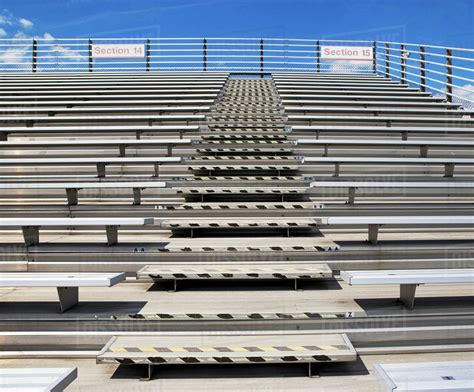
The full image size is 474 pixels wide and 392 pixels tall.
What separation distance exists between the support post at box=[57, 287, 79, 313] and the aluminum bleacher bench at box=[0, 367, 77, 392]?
0.67 m

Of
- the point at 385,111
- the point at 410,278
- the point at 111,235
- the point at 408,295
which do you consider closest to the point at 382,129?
the point at 385,111

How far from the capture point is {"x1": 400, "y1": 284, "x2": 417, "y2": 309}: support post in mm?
2328

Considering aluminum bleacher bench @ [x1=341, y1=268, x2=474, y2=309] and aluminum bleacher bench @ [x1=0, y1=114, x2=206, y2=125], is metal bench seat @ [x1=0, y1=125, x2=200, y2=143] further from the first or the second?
aluminum bleacher bench @ [x1=341, y1=268, x2=474, y2=309]

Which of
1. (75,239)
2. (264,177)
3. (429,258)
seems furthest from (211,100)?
(429,258)

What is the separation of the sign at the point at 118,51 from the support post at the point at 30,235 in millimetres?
7888

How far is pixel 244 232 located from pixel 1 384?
211cm

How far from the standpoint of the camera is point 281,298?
2.53 m

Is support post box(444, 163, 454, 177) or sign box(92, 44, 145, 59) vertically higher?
sign box(92, 44, 145, 59)

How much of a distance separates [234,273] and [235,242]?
536 millimetres

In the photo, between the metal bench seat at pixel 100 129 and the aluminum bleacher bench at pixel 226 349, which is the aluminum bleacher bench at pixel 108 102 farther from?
the aluminum bleacher bench at pixel 226 349

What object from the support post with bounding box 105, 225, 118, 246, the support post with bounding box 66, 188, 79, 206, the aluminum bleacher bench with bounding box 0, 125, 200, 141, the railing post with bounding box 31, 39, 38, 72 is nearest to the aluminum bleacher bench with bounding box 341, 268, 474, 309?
the support post with bounding box 105, 225, 118, 246

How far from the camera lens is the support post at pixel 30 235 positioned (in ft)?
9.91

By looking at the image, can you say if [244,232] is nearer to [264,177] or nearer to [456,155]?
[264,177]

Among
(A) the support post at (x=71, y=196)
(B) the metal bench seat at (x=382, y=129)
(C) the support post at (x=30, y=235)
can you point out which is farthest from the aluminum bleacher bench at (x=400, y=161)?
(C) the support post at (x=30, y=235)
